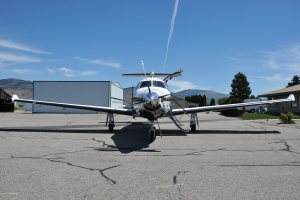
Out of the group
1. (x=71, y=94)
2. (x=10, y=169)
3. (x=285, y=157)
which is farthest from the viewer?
(x=71, y=94)

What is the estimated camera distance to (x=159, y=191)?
6.41 m

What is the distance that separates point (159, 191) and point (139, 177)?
1295 millimetres

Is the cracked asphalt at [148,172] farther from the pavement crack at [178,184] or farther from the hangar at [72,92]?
the hangar at [72,92]

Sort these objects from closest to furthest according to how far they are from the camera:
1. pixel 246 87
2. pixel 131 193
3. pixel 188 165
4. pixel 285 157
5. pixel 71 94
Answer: pixel 131 193
pixel 188 165
pixel 285 157
pixel 71 94
pixel 246 87

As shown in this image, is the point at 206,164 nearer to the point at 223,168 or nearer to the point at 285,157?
the point at 223,168

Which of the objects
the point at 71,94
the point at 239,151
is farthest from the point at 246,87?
the point at 239,151

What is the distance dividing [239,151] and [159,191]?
6.15 metres

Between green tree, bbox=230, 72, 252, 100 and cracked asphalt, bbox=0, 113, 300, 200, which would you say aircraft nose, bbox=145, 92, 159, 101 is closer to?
cracked asphalt, bbox=0, 113, 300, 200

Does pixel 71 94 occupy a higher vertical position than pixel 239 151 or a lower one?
higher

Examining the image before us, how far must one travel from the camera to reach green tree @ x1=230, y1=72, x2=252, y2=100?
10994 cm

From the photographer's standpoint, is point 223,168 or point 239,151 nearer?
point 223,168

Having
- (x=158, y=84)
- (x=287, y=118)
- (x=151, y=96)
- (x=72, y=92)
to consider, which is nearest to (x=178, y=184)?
(x=151, y=96)

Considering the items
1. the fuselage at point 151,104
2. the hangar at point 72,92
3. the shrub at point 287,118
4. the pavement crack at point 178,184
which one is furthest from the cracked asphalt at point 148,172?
the hangar at point 72,92

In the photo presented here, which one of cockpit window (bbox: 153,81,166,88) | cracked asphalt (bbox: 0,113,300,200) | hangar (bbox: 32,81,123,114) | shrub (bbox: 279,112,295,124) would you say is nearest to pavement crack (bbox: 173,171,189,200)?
cracked asphalt (bbox: 0,113,300,200)
